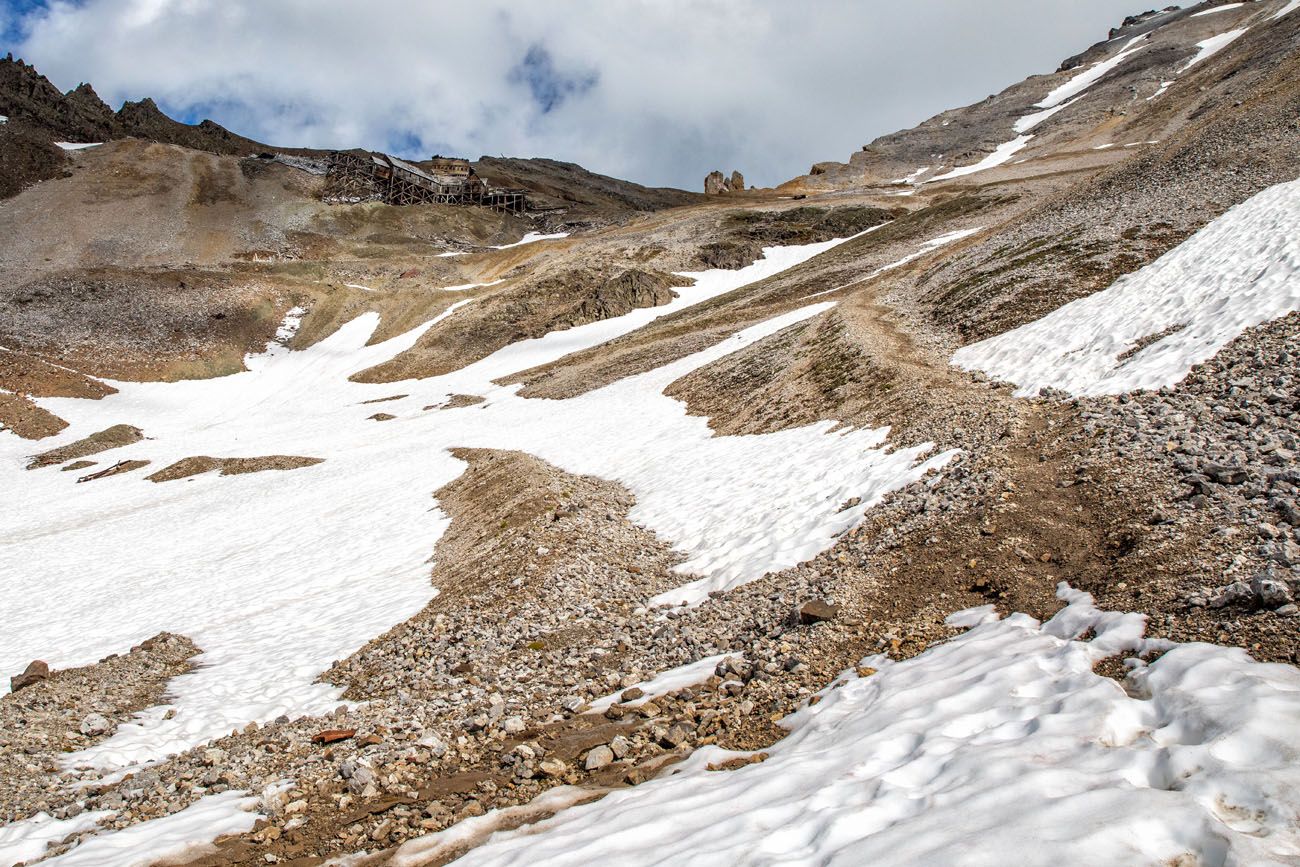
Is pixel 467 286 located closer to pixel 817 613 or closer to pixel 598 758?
pixel 817 613

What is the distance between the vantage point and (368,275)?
89000 millimetres

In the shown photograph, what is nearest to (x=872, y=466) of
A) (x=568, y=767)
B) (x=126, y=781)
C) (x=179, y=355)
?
(x=568, y=767)

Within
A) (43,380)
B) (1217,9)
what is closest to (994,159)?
(1217,9)

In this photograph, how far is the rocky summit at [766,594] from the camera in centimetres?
484

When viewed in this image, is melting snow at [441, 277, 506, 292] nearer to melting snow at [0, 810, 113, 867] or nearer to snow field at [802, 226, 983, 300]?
snow field at [802, 226, 983, 300]

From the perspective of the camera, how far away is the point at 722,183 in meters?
151

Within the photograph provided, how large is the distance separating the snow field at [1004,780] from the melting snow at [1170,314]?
9.98m

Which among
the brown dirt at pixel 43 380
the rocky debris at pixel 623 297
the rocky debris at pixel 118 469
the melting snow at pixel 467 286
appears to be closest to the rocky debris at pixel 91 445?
the rocky debris at pixel 118 469

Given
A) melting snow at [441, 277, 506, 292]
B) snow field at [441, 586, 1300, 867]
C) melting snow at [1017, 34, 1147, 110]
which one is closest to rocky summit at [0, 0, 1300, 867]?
snow field at [441, 586, 1300, 867]

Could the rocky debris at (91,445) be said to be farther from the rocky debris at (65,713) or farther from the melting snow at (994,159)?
the melting snow at (994,159)

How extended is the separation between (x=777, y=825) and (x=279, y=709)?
8543mm

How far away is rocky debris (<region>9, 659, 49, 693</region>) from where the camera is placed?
39.8ft

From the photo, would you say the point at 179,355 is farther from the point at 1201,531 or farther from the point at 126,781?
the point at 1201,531

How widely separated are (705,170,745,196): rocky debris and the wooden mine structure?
42.7 meters
